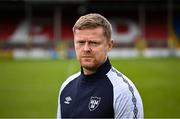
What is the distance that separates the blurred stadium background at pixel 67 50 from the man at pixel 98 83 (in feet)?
23.7

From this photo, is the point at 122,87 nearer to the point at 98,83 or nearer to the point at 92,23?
the point at 98,83

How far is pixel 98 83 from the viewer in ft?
9.70

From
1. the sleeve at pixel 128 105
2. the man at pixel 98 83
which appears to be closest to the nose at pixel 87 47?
the man at pixel 98 83

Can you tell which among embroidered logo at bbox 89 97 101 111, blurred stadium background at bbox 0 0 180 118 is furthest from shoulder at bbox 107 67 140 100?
blurred stadium background at bbox 0 0 180 118

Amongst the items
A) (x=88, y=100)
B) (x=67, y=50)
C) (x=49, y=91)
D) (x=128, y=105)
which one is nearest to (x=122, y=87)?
(x=128, y=105)

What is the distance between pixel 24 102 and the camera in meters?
12.8

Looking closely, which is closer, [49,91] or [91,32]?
[91,32]

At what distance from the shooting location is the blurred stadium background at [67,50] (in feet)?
42.6

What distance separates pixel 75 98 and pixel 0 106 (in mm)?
9112

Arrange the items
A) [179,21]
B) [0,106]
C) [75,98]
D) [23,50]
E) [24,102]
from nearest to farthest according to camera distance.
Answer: [75,98] → [0,106] → [24,102] → [23,50] → [179,21]

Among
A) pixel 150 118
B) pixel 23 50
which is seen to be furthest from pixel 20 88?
pixel 23 50

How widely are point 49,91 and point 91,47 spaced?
39.5 feet

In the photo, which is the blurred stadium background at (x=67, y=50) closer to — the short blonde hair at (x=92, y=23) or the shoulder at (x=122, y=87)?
the shoulder at (x=122, y=87)

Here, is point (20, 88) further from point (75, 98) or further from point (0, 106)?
point (75, 98)
